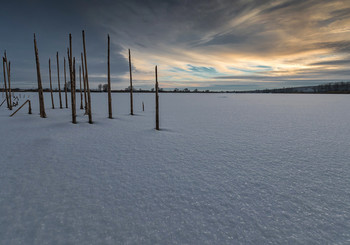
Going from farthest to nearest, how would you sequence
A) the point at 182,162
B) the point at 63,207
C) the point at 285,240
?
1. the point at 182,162
2. the point at 63,207
3. the point at 285,240

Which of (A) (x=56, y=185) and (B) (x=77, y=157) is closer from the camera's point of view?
(A) (x=56, y=185)

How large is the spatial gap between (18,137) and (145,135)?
20.7 ft

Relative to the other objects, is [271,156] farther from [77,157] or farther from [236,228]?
[77,157]

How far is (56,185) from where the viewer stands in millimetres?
4512

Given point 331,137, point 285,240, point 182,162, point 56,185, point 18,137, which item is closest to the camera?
point 285,240

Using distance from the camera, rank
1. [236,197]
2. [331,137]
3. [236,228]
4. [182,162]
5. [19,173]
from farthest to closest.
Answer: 1. [331,137]
2. [182,162]
3. [19,173]
4. [236,197]
5. [236,228]

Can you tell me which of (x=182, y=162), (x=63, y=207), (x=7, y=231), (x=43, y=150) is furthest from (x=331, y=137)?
(x=43, y=150)

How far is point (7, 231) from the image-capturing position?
117 inches

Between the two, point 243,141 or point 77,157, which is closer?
point 77,157

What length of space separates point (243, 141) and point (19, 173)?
885 cm

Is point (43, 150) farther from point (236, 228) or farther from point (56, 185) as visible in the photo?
point (236, 228)

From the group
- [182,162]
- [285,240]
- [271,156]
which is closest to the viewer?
[285,240]

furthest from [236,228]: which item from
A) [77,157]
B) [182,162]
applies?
[77,157]

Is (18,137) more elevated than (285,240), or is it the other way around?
(18,137)
